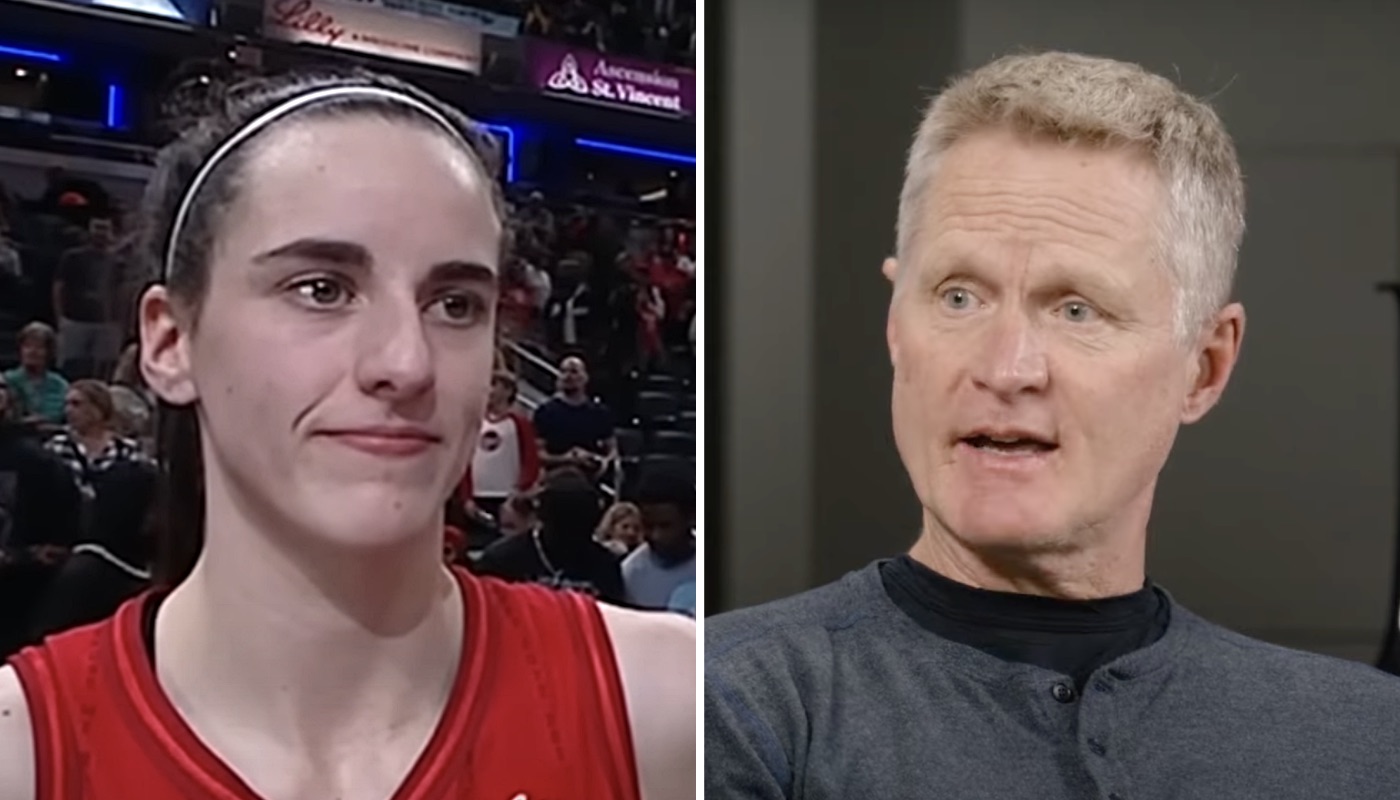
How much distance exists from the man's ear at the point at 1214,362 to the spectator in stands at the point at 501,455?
2.93ft

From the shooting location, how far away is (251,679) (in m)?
1.90

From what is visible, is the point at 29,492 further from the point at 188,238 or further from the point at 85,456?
the point at 188,238

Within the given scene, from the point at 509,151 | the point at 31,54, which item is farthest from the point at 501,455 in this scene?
the point at 31,54

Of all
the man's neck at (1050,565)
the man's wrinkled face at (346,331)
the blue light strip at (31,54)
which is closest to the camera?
the blue light strip at (31,54)

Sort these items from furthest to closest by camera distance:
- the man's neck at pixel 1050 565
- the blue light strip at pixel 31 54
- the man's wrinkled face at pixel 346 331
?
the man's neck at pixel 1050 565, the man's wrinkled face at pixel 346 331, the blue light strip at pixel 31 54

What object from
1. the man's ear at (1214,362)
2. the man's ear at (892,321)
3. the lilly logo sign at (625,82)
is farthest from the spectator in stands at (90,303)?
the man's ear at (1214,362)

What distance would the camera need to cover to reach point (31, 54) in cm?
180

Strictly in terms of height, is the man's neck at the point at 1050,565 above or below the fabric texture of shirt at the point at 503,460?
below

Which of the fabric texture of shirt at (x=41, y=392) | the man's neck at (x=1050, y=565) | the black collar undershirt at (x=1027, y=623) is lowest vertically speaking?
the black collar undershirt at (x=1027, y=623)

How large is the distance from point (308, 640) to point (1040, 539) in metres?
0.96

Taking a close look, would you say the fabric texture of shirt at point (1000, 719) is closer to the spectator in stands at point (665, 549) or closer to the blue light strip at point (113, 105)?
the spectator in stands at point (665, 549)

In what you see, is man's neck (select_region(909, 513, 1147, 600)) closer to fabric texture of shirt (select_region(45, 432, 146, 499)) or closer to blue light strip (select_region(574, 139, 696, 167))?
blue light strip (select_region(574, 139, 696, 167))

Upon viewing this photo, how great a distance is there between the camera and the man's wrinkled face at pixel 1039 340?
1.99 meters

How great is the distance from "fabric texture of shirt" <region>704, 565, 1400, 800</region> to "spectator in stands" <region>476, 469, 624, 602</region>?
0.65 ft
